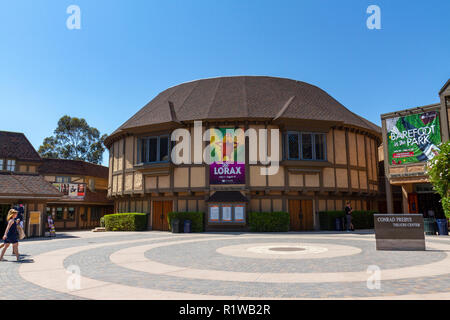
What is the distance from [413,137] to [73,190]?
94.1 feet

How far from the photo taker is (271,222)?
2120 centimetres

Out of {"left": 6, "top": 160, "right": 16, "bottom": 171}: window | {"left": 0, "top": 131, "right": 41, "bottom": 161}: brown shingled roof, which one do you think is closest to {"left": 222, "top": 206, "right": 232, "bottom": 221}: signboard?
{"left": 0, "top": 131, "right": 41, "bottom": 161}: brown shingled roof

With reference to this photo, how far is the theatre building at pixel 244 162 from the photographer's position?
→ 72.9 feet

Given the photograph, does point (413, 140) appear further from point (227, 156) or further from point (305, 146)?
point (227, 156)

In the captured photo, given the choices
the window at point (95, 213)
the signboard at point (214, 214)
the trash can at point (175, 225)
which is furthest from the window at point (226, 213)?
the window at point (95, 213)

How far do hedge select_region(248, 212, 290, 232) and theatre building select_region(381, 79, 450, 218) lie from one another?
316 inches

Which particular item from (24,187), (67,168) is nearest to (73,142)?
(67,168)

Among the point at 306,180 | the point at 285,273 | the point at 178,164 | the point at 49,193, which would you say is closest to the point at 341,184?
the point at 306,180

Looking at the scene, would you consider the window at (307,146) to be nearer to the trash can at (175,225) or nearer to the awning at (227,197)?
Answer: the awning at (227,197)

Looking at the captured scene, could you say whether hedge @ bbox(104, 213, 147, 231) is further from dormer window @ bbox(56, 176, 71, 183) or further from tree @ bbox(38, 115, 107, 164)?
tree @ bbox(38, 115, 107, 164)

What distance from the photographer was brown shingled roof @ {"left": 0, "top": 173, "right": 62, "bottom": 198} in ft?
56.8

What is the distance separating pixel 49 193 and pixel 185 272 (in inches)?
553

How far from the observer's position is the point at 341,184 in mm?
23594
